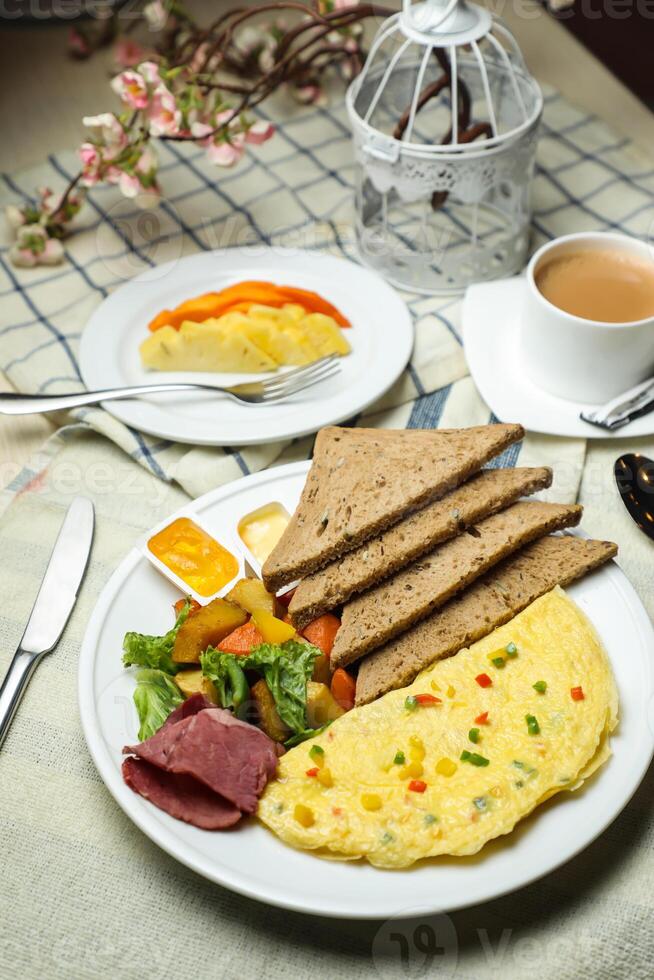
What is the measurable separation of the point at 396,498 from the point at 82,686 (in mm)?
961

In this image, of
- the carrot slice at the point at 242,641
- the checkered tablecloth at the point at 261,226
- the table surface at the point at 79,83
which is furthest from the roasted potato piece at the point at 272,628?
the table surface at the point at 79,83

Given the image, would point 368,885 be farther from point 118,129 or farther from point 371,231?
point 118,129

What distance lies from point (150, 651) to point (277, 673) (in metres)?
0.33

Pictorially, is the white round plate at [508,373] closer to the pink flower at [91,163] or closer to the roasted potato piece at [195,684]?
the roasted potato piece at [195,684]

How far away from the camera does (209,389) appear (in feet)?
10.7

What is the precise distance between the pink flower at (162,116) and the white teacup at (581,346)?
149cm

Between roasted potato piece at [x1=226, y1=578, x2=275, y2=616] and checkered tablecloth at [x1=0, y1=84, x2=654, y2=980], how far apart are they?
50 centimetres

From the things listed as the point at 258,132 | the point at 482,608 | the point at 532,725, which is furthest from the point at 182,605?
the point at 258,132

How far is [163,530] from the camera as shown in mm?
2648

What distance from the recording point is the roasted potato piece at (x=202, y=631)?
2.37 meters

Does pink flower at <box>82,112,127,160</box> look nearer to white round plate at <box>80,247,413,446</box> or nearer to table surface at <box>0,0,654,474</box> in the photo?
white round plate at <box>80,247,413,446</box>

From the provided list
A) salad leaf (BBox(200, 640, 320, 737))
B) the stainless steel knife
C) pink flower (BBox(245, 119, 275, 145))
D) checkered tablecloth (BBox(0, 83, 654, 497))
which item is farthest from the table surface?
salad leaf (BBox(200, 640, 320, 737))

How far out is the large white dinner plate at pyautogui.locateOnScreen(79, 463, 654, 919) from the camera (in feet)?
6.32

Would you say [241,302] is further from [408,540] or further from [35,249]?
[408,540]
